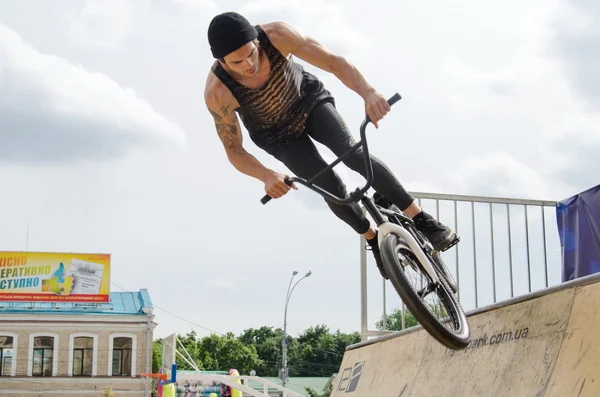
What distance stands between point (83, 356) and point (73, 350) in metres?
0.84

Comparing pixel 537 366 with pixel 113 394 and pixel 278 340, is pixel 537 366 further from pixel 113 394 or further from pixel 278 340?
pixel 278 340

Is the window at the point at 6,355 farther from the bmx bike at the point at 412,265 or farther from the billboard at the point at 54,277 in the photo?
the bmx bike at the point at 412,265

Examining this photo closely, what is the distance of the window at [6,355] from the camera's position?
5381 centimetres

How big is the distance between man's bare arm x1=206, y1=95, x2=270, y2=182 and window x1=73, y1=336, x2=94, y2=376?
52.8 meters

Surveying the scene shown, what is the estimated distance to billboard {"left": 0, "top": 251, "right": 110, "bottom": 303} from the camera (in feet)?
186

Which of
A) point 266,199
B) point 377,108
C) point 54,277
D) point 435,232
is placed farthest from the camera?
point 54,277

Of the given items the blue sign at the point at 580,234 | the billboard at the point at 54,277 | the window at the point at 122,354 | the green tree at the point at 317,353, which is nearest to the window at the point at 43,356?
the billboard at the point at 54,277

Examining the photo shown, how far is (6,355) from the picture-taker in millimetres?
54000

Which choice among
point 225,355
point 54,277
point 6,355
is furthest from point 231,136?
point 225,355

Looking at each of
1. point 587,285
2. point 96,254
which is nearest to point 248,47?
point 587,285

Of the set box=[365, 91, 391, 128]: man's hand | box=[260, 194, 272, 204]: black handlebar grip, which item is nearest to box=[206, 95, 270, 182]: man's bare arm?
box=[260, 194, 272, 204]: black handlebar grip

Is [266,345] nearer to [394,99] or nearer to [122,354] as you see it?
[122,354]

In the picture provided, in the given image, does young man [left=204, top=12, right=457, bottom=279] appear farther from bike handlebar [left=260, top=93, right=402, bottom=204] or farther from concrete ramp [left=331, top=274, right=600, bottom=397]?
concrete ramp [left=331, top=274, right=600, bottom=397]

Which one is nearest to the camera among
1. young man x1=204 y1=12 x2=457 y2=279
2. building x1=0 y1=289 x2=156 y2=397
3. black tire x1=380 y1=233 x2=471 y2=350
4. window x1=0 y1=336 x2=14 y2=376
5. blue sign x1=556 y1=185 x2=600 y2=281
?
black tire x1=380 y1=233 x2=471 y2=350
